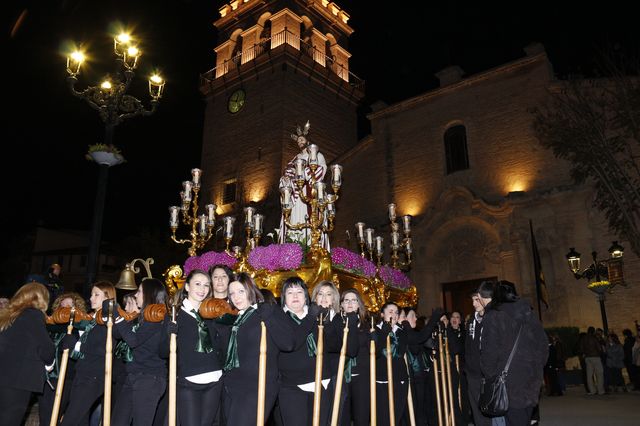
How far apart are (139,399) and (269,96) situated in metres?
26.0

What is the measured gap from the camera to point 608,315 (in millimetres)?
17359

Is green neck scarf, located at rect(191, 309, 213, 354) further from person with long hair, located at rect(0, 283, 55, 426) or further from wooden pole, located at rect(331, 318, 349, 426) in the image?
person with long hair, located at rect(0, 283, 55, 426)

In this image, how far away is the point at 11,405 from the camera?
15.3ft

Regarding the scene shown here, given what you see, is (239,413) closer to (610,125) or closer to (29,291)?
(29,291)

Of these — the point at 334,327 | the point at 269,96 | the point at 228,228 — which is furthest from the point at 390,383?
the point at 269,96

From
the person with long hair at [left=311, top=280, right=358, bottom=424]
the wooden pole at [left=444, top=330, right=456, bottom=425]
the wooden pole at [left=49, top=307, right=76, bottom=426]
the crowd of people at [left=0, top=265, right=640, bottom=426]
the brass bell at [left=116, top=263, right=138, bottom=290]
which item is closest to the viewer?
the crowd of people at [left=0, top=265, right=640, bottom=426]

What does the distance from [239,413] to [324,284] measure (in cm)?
182

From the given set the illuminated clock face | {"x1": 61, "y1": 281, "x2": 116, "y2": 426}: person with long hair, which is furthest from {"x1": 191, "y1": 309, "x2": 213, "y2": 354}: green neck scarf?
the illuminated clock face

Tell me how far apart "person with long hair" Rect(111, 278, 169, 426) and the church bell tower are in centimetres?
2145

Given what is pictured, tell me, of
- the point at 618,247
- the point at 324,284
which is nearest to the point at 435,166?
the point at 618,247

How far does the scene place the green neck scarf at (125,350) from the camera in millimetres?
4648

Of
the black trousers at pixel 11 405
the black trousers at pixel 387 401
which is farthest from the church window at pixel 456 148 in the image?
the black trousers at pixel 11 405

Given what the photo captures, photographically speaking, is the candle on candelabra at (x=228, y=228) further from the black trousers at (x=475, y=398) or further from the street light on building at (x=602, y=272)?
the street light on building at (x=602, y=272)

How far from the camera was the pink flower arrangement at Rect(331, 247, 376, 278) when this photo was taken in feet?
30.5
